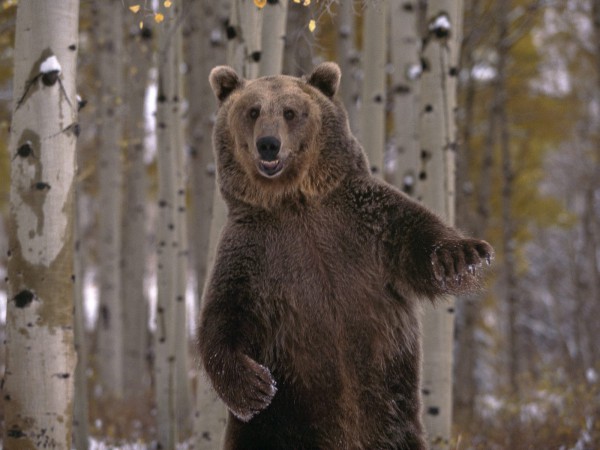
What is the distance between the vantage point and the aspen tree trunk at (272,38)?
16.0 feet

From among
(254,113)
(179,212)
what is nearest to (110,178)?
(179,212)

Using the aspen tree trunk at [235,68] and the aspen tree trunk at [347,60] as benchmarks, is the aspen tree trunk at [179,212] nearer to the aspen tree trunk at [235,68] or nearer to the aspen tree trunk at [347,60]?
the aspen tree trunk at [235,68]

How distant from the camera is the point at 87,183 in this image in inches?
538

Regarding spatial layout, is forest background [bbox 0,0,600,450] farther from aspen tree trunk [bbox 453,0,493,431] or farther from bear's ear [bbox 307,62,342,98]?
bear's ear [bbox 307,62,342,98]

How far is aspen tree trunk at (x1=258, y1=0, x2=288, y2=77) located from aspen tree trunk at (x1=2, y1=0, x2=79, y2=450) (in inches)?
55.2

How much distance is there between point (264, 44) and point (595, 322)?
9.66 m

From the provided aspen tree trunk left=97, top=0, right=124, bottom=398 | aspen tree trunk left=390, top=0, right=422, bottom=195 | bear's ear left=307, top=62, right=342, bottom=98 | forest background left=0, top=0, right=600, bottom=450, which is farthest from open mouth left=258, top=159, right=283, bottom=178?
aspen tree trunk left=97, top=0, right=124, bottom=398

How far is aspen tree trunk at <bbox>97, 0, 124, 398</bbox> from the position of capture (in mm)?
9695

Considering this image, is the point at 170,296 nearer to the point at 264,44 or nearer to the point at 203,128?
the point at 264,44

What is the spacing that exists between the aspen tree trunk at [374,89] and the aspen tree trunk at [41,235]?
Answer: 9.75 feet

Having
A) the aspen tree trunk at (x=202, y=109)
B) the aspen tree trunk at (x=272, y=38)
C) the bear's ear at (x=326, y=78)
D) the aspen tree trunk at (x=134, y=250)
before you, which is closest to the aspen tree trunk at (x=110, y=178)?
the aspen tree trunk at (x=134, y=250)

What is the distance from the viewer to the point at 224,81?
13.1 ft

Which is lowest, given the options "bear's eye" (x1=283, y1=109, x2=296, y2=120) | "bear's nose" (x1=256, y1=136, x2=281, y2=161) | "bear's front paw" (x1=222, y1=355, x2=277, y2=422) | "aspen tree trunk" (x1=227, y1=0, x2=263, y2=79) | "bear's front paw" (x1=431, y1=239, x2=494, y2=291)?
"bear's front paw" (x1=222, y1=355, x2=277, y2=422)

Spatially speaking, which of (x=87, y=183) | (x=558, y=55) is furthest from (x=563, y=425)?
(x=558, y=55)
